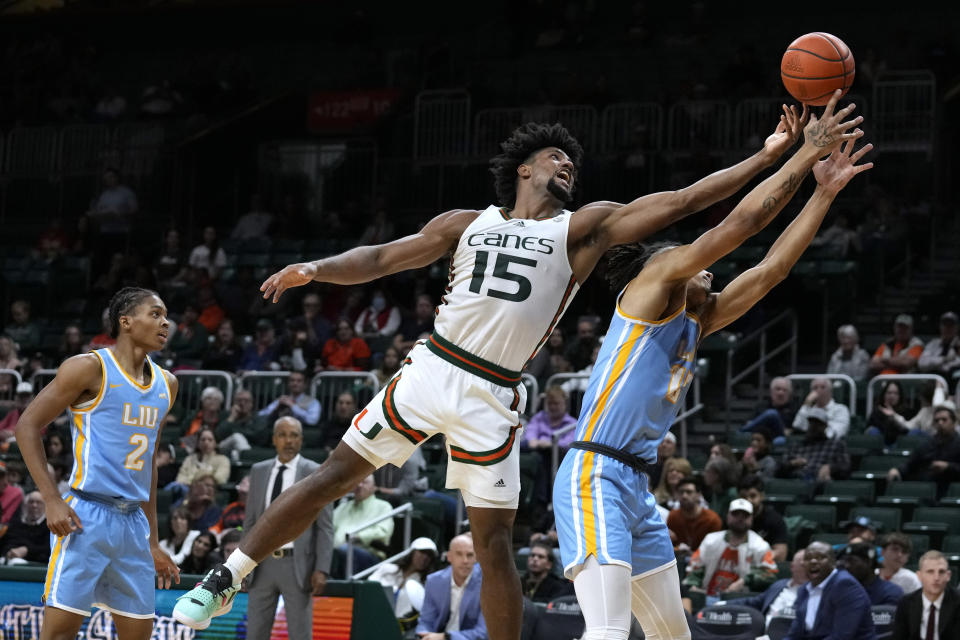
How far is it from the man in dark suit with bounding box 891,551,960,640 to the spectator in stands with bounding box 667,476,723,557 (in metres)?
2.57

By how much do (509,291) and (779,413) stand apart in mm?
8261

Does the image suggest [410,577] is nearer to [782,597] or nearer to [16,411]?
[782,597]

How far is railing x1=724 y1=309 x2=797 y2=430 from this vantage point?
A: 15023 millimetres

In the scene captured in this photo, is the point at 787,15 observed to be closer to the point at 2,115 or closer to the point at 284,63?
the point at 284,63

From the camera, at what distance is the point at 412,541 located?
42.5ft

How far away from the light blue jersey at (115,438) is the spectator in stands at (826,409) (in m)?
7.59

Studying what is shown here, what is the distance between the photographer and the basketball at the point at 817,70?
20.6ft

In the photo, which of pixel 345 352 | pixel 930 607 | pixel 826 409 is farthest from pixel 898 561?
pixel 345 352

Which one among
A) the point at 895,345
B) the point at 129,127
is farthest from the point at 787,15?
the point at 129,127

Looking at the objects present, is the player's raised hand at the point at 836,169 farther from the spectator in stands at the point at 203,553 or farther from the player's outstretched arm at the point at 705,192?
the spectator in stands at the point at 203,553

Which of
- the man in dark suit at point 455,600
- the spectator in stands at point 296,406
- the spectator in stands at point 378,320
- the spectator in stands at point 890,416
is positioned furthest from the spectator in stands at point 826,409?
the spectator in stands at point 378,320

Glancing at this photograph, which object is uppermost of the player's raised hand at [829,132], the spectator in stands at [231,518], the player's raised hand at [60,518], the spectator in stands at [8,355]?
the player's raised hand at [829,132]

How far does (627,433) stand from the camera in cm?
591

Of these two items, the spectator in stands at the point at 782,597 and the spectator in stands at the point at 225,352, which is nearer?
the spectator in stands at the point at 782,597
